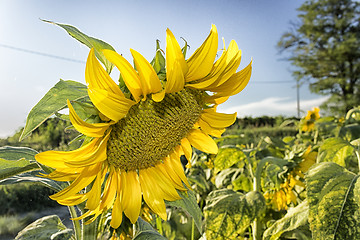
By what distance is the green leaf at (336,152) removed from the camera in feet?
2.42

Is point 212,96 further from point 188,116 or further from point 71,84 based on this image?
point 71,84

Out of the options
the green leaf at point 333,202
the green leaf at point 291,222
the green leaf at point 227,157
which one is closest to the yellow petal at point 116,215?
the green leaf at point 333,202

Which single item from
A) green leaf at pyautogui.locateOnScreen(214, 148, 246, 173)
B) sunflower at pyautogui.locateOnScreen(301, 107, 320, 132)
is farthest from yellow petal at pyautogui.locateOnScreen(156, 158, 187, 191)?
sunflower at pyautogui.locateOnScreen(301, 107, 320, 132)

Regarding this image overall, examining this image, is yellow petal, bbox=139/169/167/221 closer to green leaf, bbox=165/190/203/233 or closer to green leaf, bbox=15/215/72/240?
green leaf, bbox=165/190/203/233

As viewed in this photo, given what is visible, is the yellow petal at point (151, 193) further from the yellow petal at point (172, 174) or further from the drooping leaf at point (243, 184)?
the drooping leaf at point (243, 184)

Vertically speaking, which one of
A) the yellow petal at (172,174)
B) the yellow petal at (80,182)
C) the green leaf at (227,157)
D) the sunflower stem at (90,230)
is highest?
the yellow petal at (80,182)

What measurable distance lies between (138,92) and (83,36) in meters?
0.07

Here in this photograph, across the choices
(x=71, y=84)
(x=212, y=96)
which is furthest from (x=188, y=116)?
(x=71, y=84)

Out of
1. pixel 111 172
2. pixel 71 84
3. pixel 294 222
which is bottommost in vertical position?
pixel 294 222

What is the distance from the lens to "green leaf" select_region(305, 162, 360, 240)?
0.50m

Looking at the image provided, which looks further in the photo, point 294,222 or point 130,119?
point 294,222

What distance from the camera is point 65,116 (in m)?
0.31

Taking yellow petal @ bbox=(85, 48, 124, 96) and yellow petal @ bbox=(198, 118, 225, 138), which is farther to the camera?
yellow petal @ bbox=(198, 118, 225, 138)

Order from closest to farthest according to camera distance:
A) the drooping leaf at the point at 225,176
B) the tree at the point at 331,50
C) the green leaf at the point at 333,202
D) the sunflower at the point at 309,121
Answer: the green leaf at the point at 333,202, the drooping leaf at the point at 225,176, the sunflower at the point at 309,121, the tree at the point at 331,50
